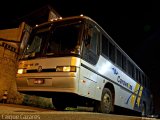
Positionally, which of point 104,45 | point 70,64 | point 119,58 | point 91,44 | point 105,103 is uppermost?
point 104,45

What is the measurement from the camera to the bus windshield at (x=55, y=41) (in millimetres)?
6746

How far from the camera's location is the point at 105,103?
8.29 metres

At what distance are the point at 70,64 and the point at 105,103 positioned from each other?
8.63 feet

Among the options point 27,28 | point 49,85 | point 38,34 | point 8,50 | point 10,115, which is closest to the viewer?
point 10,115

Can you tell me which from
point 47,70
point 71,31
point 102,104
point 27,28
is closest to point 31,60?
point 47,70

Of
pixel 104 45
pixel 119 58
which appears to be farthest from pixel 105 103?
pixel 119 58

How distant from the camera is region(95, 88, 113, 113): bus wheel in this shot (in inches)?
309

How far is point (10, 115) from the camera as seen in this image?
3.07 m

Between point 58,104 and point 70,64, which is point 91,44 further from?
point 58,104

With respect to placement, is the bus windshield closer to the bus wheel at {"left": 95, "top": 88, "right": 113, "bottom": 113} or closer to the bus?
the bus

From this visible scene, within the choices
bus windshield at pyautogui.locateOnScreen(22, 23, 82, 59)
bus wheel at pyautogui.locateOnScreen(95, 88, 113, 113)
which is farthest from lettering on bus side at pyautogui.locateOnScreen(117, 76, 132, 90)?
bus windshield at pyautogui.locateOnScreen(22, 23, 82, 59)

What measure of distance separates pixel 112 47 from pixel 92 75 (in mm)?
2505

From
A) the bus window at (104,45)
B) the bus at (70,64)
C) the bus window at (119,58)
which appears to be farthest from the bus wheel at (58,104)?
the bus window at (119,58)

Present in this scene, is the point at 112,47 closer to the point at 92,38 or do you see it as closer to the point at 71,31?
the point at 92,38
